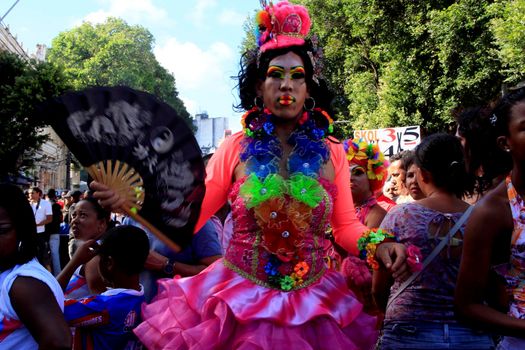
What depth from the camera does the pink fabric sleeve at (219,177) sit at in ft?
10.3

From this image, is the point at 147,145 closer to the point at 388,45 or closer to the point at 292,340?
the point at 292,340

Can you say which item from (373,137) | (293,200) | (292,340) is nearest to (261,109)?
(293,200)

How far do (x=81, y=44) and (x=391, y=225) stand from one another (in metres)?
59.0

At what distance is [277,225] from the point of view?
2.97 meters

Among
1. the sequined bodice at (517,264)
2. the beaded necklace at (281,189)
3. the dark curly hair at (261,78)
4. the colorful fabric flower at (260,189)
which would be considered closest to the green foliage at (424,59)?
the dark curly hair at (261,78)

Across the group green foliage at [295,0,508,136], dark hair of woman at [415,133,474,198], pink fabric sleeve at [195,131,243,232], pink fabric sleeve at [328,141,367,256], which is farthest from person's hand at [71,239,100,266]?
green foliage at [295,0,508,136]

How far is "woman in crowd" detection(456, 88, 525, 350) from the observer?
2109 mm

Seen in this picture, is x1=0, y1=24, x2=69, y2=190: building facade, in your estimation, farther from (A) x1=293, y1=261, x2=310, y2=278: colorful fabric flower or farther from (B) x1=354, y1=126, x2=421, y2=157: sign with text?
(A) x1=293, y1=261, x2=310, y2=278: colorful fabric flower

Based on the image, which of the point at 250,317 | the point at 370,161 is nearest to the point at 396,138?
the point at 370,161

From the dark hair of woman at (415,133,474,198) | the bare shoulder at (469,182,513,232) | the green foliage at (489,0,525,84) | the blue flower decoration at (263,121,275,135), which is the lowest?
the bare shoulder at (469,182,513,232)

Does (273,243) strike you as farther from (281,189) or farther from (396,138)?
(396,138)

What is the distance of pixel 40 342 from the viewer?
2379 mm

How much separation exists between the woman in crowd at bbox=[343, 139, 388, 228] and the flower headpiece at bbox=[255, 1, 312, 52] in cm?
182

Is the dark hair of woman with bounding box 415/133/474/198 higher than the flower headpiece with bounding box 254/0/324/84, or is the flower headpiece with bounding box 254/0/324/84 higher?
the flower headpiece with bounding box 254/0/324/84
